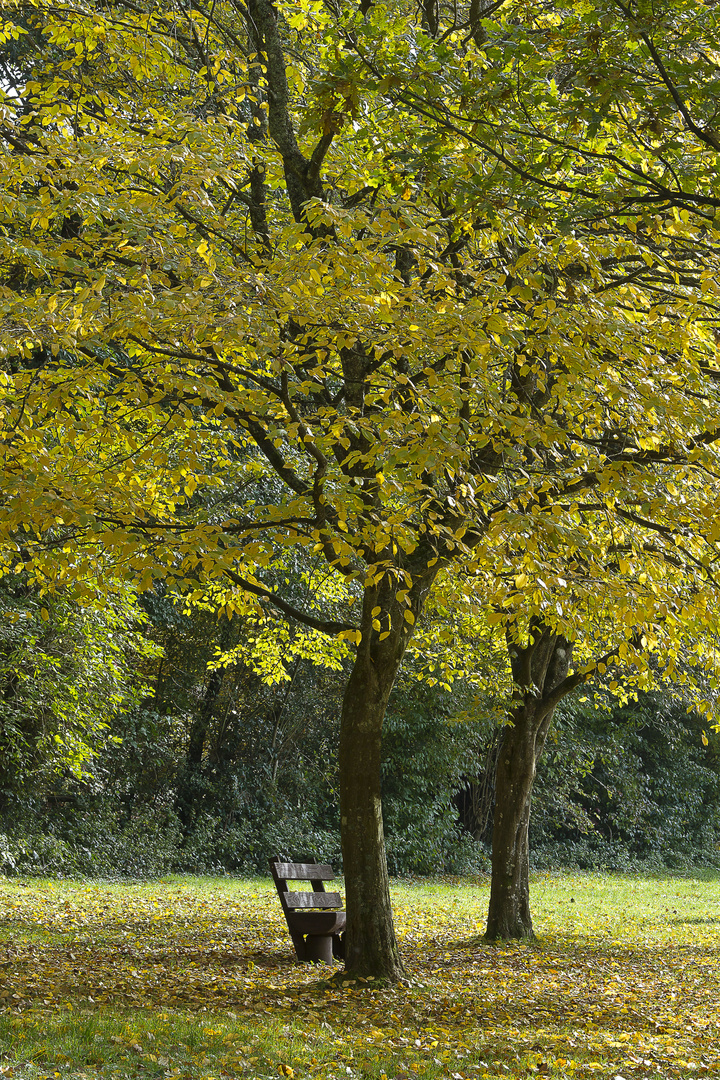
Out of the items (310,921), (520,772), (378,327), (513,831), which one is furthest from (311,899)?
(378,327)

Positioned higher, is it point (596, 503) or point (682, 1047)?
point (596, 503)

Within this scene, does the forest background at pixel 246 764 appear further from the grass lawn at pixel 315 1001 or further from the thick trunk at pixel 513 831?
the grass lawn at pixel 315 1001

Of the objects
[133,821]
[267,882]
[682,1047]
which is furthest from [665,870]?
[682,1047]

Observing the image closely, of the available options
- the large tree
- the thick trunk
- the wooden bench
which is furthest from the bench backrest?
Answer: the thick trunk

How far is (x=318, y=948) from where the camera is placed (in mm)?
8602

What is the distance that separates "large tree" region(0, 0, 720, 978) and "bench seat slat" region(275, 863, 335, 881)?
142 centimetres

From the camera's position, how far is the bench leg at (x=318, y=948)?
28.1 ft

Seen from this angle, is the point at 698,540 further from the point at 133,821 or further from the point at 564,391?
the point at 133,821

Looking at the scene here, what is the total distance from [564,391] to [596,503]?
155 centimetres

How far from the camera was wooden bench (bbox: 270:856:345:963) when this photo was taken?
27.4 feet

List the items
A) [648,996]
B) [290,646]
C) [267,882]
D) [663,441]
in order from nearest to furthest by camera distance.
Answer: [663,441] → [648,996] → [290,646] → [267,882]

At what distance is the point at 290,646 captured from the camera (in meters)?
12.8

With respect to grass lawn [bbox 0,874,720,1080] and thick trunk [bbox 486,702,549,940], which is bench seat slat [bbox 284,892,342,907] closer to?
grass lawn [bbox 0,874,720,1080]

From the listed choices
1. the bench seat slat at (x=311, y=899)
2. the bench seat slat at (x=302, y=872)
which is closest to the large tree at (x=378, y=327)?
the bench seat slat at (x=311, y=899)
